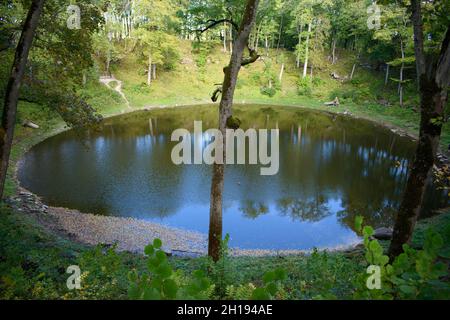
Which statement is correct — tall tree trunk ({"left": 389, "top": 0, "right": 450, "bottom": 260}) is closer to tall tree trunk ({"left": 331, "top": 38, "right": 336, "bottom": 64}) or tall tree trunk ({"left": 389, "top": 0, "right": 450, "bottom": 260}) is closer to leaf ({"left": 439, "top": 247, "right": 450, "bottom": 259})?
leaf ({"left": 439, "top": 247, "right": 450, "bottom": 259})

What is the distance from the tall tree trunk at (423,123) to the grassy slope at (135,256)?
1.31 meters

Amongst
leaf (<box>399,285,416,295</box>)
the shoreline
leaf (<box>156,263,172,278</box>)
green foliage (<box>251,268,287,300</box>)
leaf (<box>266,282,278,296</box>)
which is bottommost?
the shoreline

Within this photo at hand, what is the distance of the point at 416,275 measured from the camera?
1.81 metres

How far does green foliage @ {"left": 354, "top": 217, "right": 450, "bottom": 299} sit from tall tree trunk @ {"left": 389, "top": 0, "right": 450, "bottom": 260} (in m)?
4.15

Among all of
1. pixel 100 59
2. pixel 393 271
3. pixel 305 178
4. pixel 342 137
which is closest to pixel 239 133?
pixel 342 137

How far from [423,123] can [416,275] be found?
444 centimetres

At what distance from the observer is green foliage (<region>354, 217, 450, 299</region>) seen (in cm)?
163

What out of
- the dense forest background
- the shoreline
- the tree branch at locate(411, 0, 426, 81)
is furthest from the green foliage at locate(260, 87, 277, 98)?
the tree branch at locate(411, 0, 426, 81)

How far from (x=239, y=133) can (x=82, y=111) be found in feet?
63.6

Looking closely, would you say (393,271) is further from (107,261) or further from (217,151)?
(217,151)

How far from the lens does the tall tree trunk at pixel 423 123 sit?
202 inches

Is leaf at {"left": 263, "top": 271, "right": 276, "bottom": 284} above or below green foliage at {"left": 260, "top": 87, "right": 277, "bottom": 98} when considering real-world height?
below

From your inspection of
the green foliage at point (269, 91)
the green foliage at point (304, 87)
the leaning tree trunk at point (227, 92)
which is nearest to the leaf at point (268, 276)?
the leaning tree trunk at point (227, 92)

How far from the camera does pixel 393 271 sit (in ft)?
5.99
